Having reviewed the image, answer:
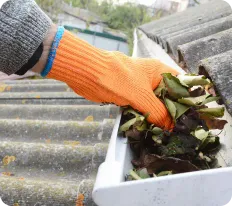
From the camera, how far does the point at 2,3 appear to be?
3.17 feet

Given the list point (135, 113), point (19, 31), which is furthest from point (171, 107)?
point (19, 31)

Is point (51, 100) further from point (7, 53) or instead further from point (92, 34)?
point (92, 34)

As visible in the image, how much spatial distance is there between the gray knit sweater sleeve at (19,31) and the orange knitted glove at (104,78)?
3.6 inches

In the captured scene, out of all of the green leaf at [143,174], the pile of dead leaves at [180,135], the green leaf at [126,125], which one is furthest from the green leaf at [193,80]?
the green leaf at [143,174]

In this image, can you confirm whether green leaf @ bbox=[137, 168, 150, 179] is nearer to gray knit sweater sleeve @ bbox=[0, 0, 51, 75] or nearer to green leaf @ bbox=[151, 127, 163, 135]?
green leaf @ bbox=[151, 127, 163, 135]

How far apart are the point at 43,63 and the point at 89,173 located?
21.3 inches

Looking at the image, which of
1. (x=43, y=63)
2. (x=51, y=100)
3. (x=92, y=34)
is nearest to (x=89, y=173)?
(x=43, y=63)

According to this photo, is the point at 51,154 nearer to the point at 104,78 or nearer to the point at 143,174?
the point at 104,78

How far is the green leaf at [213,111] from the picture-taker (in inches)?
35.9

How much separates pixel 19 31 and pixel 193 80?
57 cm

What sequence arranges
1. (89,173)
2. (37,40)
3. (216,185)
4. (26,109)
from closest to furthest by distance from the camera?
(216,185) < (37,40) < (89,173) < (26,109)

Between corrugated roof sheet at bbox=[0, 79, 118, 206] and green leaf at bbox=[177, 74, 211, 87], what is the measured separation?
506 millimetres

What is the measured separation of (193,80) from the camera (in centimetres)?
102

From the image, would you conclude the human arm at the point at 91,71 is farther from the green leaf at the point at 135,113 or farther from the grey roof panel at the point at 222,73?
the grey roof panel at the point at 222,73
